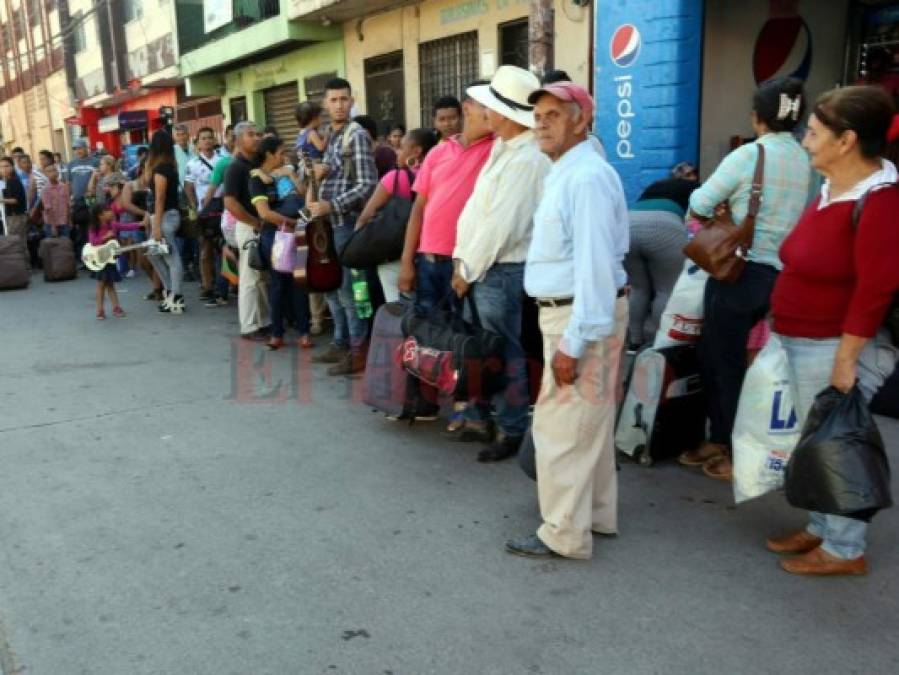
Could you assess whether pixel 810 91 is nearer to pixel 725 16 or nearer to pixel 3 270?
pixel 725 16

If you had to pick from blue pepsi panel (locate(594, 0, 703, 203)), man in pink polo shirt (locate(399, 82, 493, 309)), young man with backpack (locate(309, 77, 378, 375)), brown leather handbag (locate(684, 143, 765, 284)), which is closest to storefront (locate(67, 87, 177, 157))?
blue pepsi panel (locate(594, 0, 703, 203))

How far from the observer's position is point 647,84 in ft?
25.5

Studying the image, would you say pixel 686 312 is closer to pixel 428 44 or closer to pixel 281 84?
pixel 428 44

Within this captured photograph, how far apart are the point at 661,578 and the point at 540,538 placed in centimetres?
47

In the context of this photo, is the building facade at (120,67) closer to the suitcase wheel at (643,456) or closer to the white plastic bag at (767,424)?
the suitcase wheel at (643,456)

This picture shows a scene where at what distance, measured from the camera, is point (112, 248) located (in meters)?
8.16

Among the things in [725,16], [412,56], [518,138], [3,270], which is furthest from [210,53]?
[518,138]

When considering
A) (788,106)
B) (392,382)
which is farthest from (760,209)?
(392,382)

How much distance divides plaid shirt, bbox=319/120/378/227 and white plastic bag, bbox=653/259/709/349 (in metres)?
2.44

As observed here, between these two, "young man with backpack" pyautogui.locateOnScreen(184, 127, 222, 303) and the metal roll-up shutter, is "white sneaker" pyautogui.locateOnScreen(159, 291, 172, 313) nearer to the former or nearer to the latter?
"young man with backpack" pyautogui.locateOnScreen(184, 127, 222, 303)

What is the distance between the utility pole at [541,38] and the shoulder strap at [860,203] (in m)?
3.97

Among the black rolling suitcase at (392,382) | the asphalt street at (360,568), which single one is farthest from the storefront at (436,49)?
the asphalt street at (360,568)

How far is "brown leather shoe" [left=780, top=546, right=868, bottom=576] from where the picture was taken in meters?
2.92

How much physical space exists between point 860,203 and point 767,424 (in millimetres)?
873
